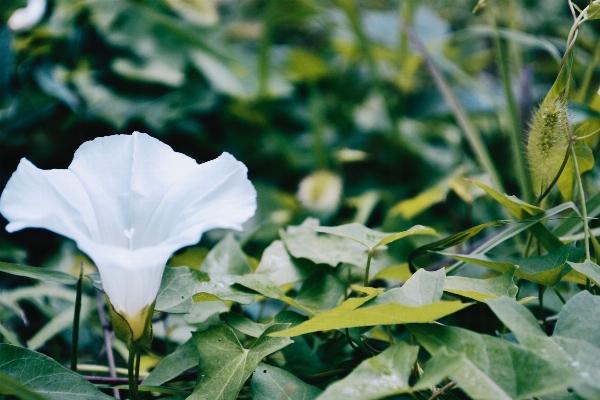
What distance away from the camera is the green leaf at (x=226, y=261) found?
61 cm

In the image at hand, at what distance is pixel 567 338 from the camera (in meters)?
0.39

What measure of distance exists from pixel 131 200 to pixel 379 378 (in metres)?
0.32

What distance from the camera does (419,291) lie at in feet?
1.45

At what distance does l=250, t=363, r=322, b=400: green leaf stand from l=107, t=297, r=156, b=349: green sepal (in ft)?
0.37

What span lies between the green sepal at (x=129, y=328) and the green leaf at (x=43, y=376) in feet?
0.18

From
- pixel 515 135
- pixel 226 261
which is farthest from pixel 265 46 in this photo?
pixel 226 261

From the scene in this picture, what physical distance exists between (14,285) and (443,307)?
0.81 m

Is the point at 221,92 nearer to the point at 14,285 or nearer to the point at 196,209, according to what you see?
the point at 14,285

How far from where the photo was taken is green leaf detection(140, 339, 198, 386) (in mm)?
515

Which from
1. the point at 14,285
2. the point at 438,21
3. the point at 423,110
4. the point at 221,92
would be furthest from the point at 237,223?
the point at 438,21

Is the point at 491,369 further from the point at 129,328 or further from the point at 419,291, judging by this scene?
the point at 129,328

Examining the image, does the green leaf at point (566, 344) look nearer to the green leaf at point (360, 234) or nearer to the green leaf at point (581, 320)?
the green leaf at point (581, 320)

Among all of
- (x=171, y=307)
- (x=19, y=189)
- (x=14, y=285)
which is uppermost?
(x=19, y=189)

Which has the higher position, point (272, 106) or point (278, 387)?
point (278, 387)
